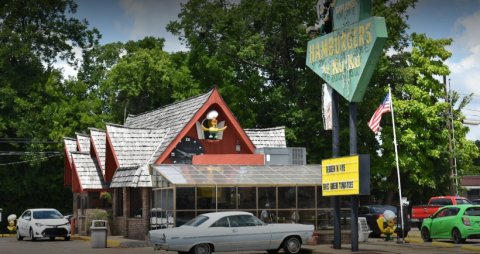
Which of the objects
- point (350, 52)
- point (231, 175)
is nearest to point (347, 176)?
point (350, 52)

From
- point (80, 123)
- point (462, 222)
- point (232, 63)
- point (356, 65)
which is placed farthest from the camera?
point (80, 123)

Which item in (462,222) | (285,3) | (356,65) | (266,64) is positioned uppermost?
(285,3)

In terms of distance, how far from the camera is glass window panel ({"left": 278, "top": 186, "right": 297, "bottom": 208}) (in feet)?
99.6

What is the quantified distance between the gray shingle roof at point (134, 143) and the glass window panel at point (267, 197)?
23.2 feet

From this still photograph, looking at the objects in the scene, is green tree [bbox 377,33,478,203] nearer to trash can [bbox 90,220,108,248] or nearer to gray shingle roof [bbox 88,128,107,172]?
gray shingle roof [bbox 88,128,107,172]

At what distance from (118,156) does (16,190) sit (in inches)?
916

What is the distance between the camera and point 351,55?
77.5ft

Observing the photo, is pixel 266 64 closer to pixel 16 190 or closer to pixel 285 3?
pixel 285 3

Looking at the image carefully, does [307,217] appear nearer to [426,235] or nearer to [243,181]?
[243,181]

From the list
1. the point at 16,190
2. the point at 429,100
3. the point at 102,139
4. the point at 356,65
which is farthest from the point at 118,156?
the point at 429,100

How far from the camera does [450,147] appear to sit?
51.7 m

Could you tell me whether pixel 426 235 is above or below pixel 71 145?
below

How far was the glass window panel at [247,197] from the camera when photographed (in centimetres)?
2983

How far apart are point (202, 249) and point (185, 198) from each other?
6.13 metres
